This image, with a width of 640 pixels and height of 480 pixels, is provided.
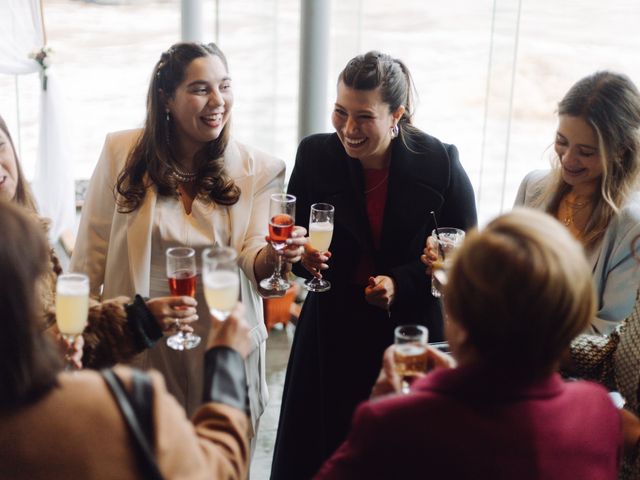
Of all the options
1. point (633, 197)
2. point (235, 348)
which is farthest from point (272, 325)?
point (235, 348)

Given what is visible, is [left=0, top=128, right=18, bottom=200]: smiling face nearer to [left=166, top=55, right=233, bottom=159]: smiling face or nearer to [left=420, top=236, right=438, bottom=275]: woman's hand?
[left=166, top=55, right=233, bottom=159]: smiling face

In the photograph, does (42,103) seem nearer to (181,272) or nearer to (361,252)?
(361,252)

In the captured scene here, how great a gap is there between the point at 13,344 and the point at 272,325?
4037mm

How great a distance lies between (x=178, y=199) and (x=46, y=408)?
1540mm

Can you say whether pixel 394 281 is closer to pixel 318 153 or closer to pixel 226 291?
pixel 318 153

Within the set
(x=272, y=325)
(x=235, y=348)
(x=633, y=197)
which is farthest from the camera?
(x=272, y=325)

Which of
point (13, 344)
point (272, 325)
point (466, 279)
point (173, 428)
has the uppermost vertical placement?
point (466, 279)

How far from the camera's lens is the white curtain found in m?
6.24

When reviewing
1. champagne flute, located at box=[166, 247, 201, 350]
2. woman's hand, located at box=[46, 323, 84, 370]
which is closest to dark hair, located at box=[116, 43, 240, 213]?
champagne flute, located at box=[166, 247, 201, 350]

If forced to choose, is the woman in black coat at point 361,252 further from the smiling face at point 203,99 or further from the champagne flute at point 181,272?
the champagne flute at point 181,272

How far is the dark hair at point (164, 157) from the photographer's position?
2.84m

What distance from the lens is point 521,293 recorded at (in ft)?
4.55

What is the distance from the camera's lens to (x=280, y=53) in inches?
254

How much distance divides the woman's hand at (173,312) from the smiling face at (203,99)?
718 millimetres
